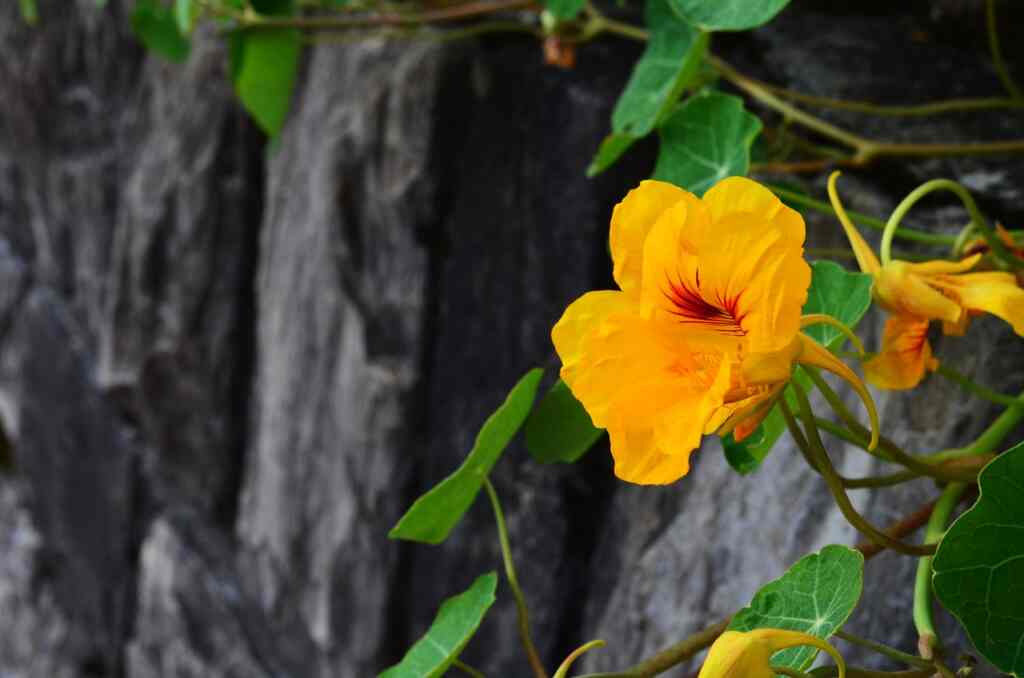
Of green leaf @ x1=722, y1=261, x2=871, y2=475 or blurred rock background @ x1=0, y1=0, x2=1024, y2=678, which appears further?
blurred rock background @ x1=0, y1=0, x2=1024, y2=678

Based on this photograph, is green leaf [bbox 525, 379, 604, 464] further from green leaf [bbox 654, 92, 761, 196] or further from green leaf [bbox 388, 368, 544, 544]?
green leaf [bbox 654, 92, 761, 196]

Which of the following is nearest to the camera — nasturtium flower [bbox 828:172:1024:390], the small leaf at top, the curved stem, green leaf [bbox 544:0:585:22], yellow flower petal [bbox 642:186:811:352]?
yellow flower petal [bbox 642:186:811:352]

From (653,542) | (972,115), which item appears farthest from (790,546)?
(972,115)

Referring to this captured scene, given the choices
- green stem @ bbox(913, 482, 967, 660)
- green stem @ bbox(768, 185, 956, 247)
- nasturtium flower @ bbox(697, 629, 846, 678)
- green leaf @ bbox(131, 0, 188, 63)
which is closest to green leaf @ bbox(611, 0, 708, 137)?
green stem @ bbox(768, 185, 956, 247)

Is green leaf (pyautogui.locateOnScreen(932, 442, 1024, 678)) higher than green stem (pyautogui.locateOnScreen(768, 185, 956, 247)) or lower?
lower

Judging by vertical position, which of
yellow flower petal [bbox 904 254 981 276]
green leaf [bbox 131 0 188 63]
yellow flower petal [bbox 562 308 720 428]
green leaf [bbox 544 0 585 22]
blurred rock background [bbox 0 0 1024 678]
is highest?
green leaf [bbox 544 0 585 22]

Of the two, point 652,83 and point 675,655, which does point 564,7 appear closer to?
point 652,83

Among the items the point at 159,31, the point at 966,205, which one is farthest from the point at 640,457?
the point at 159,31

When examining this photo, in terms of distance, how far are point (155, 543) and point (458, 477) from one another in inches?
64.6

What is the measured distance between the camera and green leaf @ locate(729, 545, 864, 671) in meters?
0.44

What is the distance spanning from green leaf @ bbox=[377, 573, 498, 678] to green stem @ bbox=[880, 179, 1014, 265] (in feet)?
0.89

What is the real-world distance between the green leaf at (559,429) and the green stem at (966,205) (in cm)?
21

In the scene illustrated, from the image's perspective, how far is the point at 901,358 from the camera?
21.3 inches

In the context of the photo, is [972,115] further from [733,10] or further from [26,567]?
[26,567]
